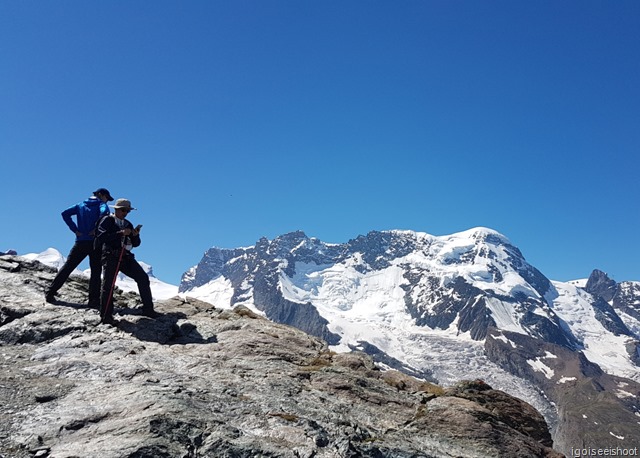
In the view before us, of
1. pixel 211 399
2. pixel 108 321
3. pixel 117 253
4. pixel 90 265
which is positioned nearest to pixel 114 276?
pixel 117 253

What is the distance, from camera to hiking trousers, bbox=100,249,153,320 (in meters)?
18.0

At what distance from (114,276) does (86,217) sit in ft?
12.1

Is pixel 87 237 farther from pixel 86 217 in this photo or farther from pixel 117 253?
pixel 117 253

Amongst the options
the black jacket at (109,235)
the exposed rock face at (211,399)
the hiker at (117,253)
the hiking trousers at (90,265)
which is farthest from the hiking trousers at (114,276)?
the hiking trousers at (90,265)

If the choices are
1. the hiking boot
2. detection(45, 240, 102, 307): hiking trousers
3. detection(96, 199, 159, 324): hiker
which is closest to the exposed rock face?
the hiking boot

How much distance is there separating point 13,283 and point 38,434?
502 inches

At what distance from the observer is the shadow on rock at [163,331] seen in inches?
702

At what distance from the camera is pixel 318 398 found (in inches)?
550

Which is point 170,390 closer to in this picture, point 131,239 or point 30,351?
point 30,351

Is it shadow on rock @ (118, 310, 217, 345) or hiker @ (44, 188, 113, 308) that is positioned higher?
hiker @ (44, 188, 113, 308)

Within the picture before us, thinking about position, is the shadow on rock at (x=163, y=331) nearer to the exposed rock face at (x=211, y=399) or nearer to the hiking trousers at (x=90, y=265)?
the exposed rock face at (x=211, y=399)

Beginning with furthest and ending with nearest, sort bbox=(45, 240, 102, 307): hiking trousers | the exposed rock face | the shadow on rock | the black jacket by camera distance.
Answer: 1. bbox=(45, 240, 102, 307): hiking trousers
2. the black jacket
3. the shadow on rock
4. the exposed rock face

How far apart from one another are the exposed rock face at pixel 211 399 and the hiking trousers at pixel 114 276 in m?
0.60

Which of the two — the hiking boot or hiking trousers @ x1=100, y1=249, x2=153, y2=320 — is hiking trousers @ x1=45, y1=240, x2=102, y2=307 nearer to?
hiking trousers @ x1=100, y1=249, x2=153, y2=320
